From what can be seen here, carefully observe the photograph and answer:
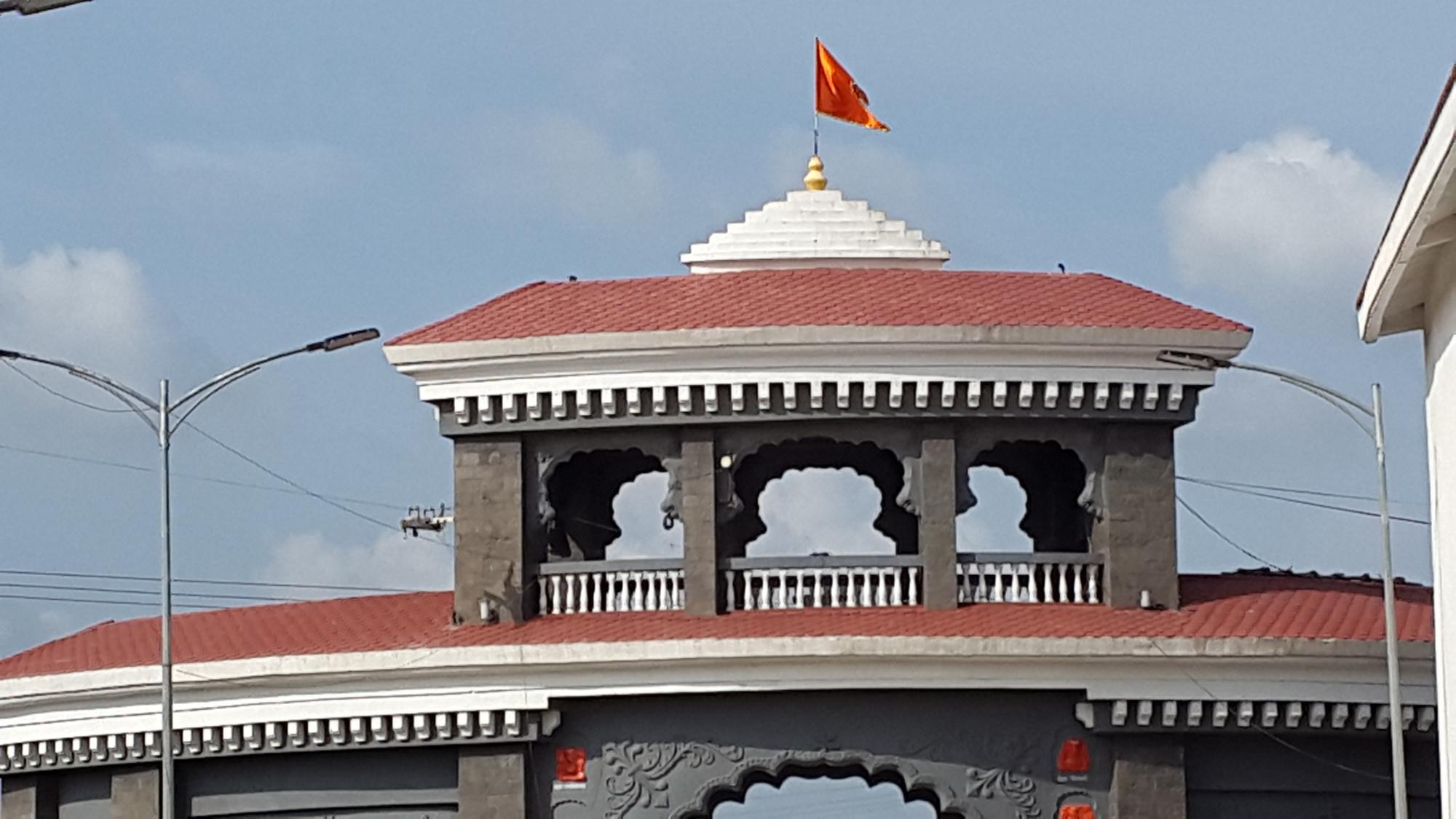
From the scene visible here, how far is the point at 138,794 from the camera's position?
4559 centimetres

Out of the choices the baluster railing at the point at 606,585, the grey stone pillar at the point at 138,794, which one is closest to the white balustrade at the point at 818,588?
the baluster railing at the point at 606,585

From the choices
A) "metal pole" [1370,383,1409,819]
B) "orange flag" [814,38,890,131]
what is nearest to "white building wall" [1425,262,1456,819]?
"metal pole" [1370,383,1409,819]

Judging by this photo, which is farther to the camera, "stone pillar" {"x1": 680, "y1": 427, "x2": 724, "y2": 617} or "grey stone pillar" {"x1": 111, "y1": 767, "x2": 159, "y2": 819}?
"grey stone pillar" {"x1": 111, "y1": 767, "x2": 159, "y2": 819}

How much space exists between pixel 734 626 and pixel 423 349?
5.80 metres

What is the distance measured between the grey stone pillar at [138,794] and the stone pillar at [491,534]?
193 inches

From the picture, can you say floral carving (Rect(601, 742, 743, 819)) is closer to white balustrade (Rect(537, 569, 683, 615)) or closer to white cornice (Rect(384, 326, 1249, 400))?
white balustrade (Rect(537, 569, 683, 615))

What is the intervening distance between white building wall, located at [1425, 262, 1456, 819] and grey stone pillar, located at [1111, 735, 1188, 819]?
1198 cm

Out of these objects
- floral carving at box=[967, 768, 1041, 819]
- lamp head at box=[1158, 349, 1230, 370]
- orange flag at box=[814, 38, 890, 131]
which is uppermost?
orange flag at box=[814, 38, 890, 131]

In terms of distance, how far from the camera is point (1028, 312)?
44.0 meters

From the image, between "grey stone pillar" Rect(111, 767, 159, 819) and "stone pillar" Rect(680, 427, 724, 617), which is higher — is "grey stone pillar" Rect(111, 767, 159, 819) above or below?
below

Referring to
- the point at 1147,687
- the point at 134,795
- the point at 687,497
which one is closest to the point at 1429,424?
the point at 1147,687

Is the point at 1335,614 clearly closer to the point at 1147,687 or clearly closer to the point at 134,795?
the point at 1147,687

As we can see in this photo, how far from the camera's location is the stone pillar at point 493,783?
143 ft

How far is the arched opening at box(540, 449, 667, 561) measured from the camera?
159ft
